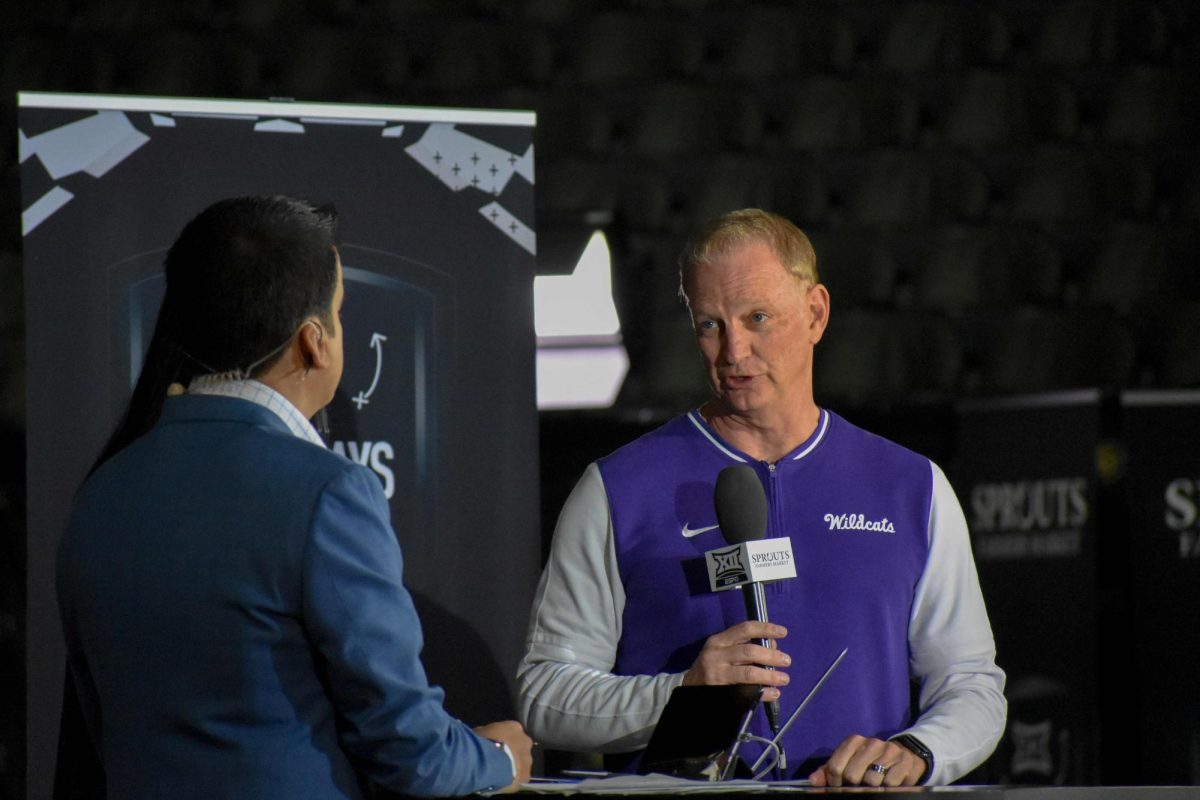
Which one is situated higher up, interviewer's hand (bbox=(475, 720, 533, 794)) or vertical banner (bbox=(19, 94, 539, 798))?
vertical banner (bbox=(19, 94, 539, 798))

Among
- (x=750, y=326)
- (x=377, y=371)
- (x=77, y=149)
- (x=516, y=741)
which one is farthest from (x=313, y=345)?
(x=77, y=149)

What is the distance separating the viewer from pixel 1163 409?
9.18ft

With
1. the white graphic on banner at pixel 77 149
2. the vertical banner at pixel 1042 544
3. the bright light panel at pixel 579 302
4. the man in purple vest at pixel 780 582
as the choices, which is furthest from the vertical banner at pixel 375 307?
the bright light panel at pixel 579 302

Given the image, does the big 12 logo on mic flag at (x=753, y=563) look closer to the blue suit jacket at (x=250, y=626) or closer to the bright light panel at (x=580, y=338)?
the blue suit jacket at (x=250, y=626)

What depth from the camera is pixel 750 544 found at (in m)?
1.72

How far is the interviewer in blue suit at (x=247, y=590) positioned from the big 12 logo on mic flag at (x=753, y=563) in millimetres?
402

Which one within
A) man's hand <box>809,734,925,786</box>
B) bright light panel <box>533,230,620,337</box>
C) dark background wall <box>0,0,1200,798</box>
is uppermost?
dark background wall <box>0,0,1200,798</box>

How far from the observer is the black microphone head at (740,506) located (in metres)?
1.78

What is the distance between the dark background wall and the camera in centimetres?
393

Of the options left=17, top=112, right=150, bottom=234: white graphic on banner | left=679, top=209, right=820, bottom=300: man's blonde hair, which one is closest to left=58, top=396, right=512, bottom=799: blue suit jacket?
left=679, top=209, right=820, bottom=300: man's blonde hair

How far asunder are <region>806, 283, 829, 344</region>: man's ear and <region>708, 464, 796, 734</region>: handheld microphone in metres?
0.37

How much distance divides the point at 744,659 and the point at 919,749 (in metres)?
0.29

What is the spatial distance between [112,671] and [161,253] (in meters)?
1.08

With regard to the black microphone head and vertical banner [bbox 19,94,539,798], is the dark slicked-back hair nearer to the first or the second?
the black microphone head
